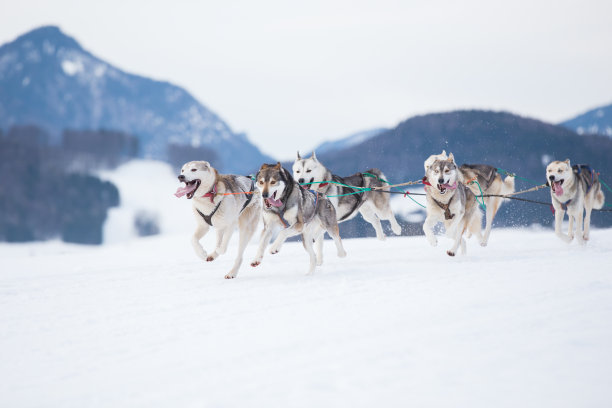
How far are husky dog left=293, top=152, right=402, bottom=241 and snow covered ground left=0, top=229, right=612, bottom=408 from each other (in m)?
1.22

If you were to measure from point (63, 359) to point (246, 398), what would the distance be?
4.24ft

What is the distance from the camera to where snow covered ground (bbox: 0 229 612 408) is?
2316 millimetres

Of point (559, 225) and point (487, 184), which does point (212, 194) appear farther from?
point (559, 225)

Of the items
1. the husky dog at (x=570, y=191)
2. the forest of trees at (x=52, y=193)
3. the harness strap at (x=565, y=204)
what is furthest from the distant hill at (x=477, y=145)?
the harness strap at (x=565, y=204)

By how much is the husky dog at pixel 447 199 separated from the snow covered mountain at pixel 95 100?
3330 inches

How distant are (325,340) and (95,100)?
365 feet

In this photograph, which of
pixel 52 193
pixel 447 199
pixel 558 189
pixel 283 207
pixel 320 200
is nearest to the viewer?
pixel 283 207

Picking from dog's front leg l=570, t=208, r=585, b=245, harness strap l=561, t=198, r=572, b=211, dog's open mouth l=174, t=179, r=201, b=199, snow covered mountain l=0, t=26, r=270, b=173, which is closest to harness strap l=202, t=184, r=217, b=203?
dog's open mouth l=174, t=179, r=201, b=199

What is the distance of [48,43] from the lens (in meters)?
116

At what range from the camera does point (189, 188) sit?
4.87 metres

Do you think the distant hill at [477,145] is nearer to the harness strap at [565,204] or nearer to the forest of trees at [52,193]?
the forest of trees at [52,193]

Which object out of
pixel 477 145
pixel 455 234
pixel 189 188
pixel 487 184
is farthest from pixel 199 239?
pixel 477 145

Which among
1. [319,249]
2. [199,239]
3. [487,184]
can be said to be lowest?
[319,249]

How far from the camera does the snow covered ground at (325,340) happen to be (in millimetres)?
2316
